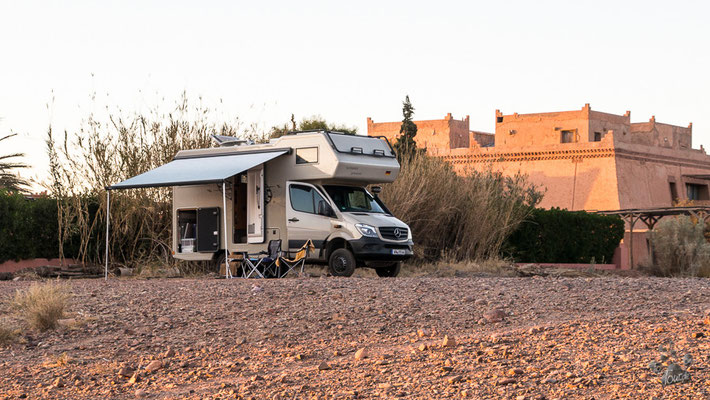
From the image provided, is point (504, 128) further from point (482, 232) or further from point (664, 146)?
point (482, 232)

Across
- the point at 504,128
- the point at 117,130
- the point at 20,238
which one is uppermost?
the point at 504,128

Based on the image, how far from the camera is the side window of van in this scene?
60.3 feet

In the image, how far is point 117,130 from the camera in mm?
23156

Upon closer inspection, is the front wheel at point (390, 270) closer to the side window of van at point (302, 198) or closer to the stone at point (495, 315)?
the side window of van at point (302, 198)

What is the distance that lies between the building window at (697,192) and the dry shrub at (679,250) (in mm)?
27241

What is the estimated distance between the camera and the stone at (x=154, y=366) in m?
8.45

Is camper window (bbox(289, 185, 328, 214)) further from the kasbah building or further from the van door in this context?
the kasbah building

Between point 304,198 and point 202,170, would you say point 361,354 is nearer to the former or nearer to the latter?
point 304,198

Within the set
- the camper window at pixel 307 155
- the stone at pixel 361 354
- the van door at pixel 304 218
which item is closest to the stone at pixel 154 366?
the stone at pixel 361 354

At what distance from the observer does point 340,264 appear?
58.6 ft

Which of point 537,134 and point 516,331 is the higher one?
point 537,134

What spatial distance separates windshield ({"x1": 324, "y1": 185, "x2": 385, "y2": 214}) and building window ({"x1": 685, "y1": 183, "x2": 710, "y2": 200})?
40886 mm

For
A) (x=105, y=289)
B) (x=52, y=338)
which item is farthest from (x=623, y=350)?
(x=105, y=289)

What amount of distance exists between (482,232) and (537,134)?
95.5 ft
